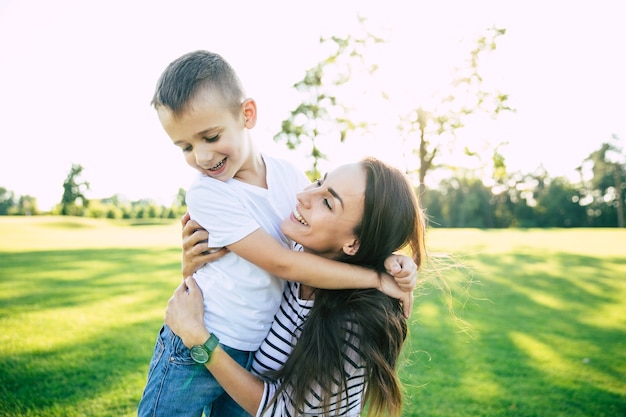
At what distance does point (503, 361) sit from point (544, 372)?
458 mm

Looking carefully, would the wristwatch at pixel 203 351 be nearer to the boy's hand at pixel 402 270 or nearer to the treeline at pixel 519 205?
the boy's hand at pixel 402 270

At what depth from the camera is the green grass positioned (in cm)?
398

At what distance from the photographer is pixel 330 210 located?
210cm

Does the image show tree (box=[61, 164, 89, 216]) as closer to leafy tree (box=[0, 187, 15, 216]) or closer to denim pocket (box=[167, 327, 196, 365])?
leafy tree (box=[0, 187, 15, 216])

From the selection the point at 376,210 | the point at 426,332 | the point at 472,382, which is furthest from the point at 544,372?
Answer: the point at 376,210

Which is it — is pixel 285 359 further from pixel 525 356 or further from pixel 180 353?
pixel 525 356

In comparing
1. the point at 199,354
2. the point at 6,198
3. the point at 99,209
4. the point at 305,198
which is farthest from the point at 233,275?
the point at 6,198

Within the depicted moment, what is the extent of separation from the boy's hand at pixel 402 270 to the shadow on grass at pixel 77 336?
112 inches

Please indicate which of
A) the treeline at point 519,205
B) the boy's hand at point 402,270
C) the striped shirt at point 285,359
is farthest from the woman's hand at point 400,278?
the treeline at point 519,205

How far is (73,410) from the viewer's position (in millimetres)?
3533

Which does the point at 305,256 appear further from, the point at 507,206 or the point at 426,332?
the point at 507,206

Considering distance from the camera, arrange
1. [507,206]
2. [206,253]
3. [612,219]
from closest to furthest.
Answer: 1. [206,253]
2. [612,219]
3. [507,206]

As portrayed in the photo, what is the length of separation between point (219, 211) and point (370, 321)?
87 centimetres

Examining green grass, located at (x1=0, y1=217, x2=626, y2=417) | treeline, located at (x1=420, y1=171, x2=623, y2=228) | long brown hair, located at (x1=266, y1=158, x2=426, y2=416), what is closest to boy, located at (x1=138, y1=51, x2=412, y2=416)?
long brown hair, located at (x1=266, y1=158, x2=426, y2=416)
